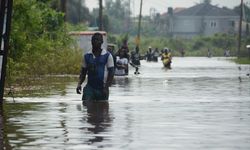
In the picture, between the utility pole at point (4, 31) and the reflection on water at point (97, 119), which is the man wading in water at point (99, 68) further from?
the utility pole at point (4, 31)

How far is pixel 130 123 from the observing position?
1767cm

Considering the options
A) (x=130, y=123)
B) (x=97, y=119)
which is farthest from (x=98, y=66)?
(x=130, y=123)

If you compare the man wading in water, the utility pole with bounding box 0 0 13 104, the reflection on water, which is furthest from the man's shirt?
the utility pole with bounding box 0 0 13 104

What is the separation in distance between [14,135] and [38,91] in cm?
1541

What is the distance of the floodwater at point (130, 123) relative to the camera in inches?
555

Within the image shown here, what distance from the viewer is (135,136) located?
1510cm

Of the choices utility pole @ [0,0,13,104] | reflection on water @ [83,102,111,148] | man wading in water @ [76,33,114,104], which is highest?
utility pole @ [0,0,13,104]

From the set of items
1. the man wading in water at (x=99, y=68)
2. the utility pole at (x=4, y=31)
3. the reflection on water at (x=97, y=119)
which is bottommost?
the reflection on water at (x=97, y=119)

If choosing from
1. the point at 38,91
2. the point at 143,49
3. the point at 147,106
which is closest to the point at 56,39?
the point at 38,91

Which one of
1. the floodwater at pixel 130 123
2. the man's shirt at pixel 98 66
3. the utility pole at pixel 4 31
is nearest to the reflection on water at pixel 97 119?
the floodwater at pixel 130 123

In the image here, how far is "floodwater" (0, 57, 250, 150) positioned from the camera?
14109 mm

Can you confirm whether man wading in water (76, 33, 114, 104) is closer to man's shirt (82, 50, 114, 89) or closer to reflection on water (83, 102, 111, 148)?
man's shirt (82, 50, 114, 89)

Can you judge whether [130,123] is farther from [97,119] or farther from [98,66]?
[98,66]

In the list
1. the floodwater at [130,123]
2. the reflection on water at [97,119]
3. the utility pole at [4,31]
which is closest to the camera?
the floodwater at [130,123]
